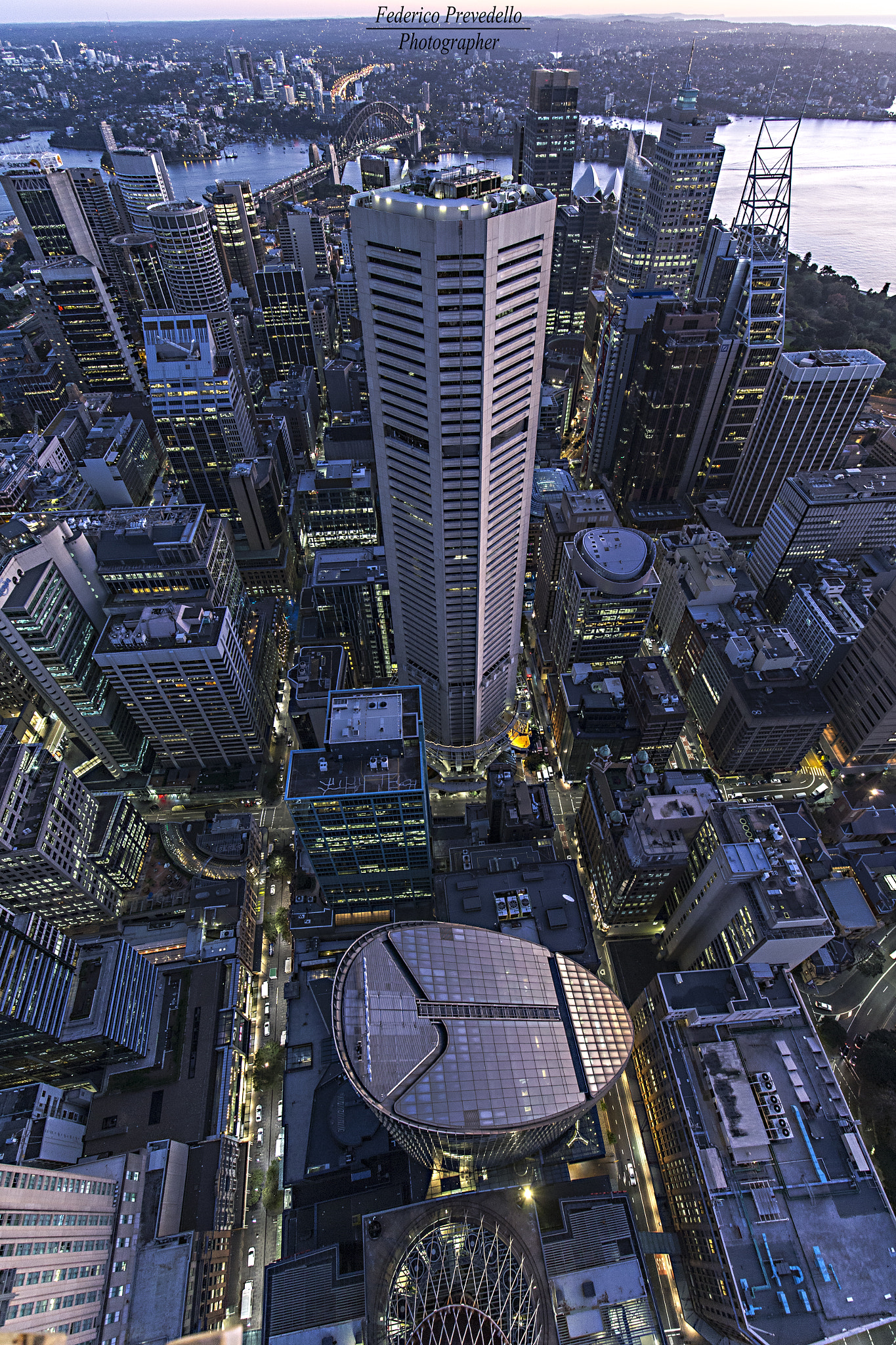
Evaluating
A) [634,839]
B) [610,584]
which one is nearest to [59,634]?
[610,584]

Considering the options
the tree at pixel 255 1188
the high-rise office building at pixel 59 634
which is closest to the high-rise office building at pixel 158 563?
the high-rise office building at pixel 59 634

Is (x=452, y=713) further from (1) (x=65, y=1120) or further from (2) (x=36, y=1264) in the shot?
(2) (x=36, y=1264)

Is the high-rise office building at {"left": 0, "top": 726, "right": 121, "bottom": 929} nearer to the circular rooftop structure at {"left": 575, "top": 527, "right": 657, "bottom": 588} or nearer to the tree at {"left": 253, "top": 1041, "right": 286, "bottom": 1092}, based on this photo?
the tree at {"left": 253, "top": 1041, "right": 286, "bottom": 1092}

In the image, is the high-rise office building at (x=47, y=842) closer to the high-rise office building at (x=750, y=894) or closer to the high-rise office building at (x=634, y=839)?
the high-rise office building at (x=634, y=839)

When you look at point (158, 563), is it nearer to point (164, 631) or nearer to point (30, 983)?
point (164, 631)

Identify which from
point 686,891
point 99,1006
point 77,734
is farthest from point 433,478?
point 77,734

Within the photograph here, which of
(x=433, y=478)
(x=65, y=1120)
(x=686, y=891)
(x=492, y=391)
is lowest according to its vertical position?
(x=65, y=1120)
